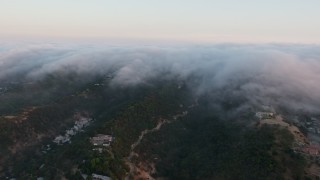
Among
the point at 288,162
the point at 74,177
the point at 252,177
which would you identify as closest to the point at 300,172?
the point at 288,162

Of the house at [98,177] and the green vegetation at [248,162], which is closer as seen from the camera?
the house at [98,177]

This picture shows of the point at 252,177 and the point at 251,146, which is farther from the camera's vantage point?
the point at 251,146

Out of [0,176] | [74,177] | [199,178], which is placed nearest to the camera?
[74,177]

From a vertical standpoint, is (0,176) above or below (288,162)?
below

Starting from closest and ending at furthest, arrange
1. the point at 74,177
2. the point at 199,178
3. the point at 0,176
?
the point at 74,177 < the point at 199,178 < the point at 0,176

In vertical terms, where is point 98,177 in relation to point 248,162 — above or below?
below

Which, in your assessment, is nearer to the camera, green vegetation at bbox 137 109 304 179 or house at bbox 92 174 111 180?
house at bbox 92 174 111 180

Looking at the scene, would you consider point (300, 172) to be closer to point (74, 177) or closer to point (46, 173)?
point (74, 177)

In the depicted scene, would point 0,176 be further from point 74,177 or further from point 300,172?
point 300,172

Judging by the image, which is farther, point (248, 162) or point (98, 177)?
point (248, 162)
